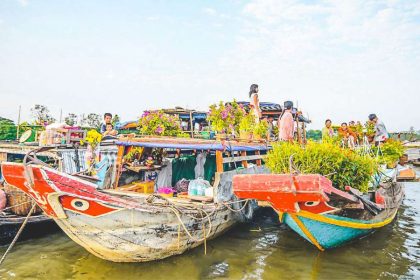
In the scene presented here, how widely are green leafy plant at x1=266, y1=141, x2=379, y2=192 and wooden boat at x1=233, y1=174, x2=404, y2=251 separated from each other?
1.07ft

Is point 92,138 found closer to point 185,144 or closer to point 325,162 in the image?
point 185,144

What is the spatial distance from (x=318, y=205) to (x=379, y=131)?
545cm

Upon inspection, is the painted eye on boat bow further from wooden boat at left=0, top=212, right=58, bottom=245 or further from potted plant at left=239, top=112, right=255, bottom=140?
potted plant at left=239, top=112, right=255, bottom=140

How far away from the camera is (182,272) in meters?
4.80

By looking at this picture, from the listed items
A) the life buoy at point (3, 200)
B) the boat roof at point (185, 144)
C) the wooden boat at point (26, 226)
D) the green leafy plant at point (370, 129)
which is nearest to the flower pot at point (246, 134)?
the boat roof at point (185, 144)

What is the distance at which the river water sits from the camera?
4789 millimetres

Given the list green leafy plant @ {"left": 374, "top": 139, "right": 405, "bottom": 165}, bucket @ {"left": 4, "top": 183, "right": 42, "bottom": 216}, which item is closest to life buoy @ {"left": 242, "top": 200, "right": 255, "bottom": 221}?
green leafy plant @ {"left": 374, "top": 139, "right": 405, "bottom": 165}

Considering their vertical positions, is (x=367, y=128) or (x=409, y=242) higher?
(x=367, y=128)

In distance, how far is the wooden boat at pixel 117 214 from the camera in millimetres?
3818

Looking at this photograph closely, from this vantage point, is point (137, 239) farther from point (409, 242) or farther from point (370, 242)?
point (409, 242)

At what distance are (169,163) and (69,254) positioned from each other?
2.87 meters

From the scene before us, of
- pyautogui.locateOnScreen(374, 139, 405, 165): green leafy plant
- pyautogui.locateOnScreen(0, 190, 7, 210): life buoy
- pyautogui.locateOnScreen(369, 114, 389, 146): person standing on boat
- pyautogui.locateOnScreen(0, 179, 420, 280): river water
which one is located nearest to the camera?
pyautogui.locateOnScreen(0, 179, 420, 280): river water

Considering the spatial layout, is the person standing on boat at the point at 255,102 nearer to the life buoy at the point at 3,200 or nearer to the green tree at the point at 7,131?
the life buoy at the point at 3,200

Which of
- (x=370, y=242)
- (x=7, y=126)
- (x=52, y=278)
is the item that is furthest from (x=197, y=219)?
(x=7, y=126)
